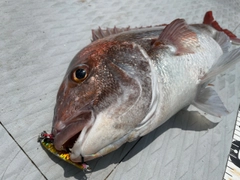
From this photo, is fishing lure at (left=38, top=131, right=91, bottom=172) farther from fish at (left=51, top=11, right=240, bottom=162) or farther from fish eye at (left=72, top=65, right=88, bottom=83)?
fish eye at (left=72, top=65, right=88, bottom=83)

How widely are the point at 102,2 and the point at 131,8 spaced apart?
0.38 metres

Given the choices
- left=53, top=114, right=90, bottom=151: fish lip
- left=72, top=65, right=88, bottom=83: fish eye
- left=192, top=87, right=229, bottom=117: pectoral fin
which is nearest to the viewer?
left=53, top=114, right=90, bottom=151: fish lip

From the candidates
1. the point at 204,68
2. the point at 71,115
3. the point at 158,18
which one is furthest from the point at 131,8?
the point at 71,115

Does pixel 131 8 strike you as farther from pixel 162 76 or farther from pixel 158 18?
pixel 162 76

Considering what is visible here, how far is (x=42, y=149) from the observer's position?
159cm

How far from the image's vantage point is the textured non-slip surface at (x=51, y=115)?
1574 millimetres

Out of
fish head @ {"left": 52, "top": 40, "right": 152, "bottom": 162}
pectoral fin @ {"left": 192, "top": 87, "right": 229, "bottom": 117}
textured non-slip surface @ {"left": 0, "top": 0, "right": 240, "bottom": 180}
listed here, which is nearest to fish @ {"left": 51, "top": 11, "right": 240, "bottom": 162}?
fish head @ {"left": 52, "top": 40, "right": 152, "bottom": 162}

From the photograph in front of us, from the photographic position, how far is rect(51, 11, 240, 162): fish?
131cm

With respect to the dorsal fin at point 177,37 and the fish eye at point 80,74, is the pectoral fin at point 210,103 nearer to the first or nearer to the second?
the dorsal fin at point 177,37

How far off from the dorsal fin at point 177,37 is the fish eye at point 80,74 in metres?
0.53

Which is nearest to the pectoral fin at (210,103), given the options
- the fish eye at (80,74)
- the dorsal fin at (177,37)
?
the dorsal fin at (177,37)

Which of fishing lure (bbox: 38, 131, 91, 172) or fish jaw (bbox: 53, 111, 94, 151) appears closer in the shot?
fish jaw (bbox: 53, 111, 94, 151)

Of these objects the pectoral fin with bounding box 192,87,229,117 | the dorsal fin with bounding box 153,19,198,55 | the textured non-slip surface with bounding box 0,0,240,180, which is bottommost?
the textured non-slip surface with bounding box 0,0,240,180

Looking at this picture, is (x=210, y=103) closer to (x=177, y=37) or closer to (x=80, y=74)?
(x=177, y=37)
